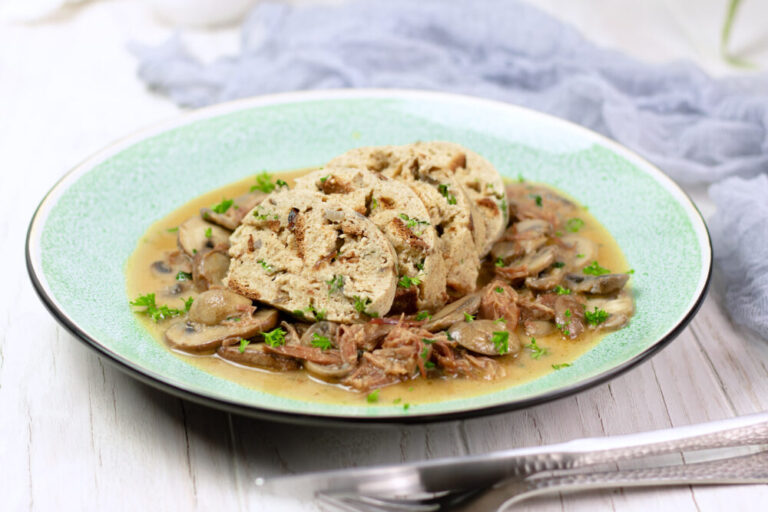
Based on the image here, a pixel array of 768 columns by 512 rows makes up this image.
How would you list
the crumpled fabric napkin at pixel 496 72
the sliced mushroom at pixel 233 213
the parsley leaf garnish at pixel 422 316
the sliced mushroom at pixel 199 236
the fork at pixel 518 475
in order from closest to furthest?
the fork at pixel 518 475 < the parsley leaf garnish at pixel 422 316 < the sliced mushroom at pixel 199 236 < the sliced mushroom at pixel 233 213 < the crumpled fabric napkin at pixel 496 72

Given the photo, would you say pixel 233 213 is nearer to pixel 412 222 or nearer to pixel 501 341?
pixel 412 222

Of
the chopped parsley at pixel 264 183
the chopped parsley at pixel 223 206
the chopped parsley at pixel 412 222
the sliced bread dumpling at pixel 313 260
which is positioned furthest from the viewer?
the chopped parsley at pixel 264 183

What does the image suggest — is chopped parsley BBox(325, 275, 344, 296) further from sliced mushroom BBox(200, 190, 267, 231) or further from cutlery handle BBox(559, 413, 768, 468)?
cutlery handle BBox(559, 413, 768, 468)

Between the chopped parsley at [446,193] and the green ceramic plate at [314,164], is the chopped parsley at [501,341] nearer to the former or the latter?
the green ceramic plate at [314,164]

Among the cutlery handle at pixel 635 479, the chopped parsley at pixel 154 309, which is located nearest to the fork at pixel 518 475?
the cutlery handle at pixel 635 479

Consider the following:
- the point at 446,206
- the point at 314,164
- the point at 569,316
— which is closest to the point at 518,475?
the point at 569,316

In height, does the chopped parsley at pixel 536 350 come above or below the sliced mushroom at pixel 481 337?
below
